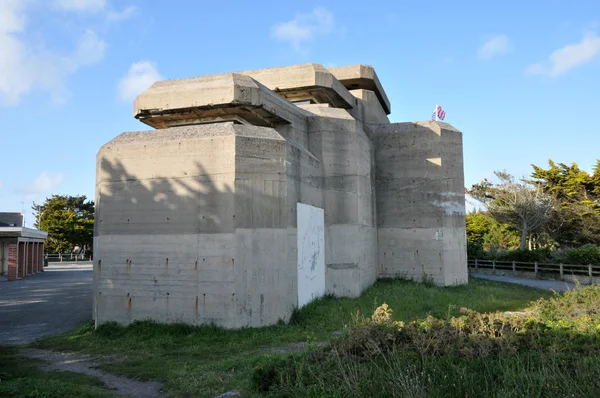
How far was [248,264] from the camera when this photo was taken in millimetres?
11930

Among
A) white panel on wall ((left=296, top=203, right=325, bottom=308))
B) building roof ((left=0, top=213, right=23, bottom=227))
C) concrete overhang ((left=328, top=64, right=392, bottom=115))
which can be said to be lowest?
white panel on wall ((left=296, top=203, right=325, bottom=308))

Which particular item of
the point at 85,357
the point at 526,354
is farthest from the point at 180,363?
the point at 526,354

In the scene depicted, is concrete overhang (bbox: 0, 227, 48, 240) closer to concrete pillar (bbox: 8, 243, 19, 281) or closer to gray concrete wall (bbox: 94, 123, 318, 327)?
concrete pillar (bbox: 8, 243, 19, 281)

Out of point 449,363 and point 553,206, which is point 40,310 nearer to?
point 449,363

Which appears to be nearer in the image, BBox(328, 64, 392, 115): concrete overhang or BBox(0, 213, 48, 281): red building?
BBox(328, 64, 392, 115): concrete overhang

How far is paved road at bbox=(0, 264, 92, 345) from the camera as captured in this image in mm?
13243

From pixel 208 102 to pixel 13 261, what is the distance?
24662 mm

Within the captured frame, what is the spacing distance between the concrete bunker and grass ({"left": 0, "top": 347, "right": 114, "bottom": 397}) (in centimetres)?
292

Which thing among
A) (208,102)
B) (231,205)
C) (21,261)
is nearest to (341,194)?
(208,102)

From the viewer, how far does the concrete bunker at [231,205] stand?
12.0 m

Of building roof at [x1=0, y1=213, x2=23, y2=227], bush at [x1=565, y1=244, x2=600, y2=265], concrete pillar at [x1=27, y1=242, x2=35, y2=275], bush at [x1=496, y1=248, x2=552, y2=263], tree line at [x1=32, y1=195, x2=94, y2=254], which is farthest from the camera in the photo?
tree line at [x1=32, y1=195, x2=94, y2=254]

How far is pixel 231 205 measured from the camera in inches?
470

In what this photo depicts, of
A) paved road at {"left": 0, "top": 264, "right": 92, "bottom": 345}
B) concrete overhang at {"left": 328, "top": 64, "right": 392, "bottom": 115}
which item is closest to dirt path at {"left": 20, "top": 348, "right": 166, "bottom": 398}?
paved road at {"left": 0, "top": 264, "right": 92, "bottom": 345}

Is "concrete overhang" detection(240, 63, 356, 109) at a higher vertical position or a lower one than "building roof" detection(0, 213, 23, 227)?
higher
